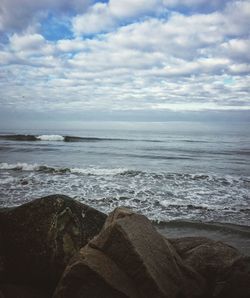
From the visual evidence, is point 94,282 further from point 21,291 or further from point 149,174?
point 149,174

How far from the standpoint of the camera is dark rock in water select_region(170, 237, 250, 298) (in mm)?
3930

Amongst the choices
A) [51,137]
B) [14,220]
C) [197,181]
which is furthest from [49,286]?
[51,137]

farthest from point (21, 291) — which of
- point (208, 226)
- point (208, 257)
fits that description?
point (208, 226)

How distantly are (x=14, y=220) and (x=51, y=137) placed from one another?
41.2m

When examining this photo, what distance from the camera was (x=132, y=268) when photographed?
366cm

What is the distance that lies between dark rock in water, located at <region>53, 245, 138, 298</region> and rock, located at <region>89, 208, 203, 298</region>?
13cm

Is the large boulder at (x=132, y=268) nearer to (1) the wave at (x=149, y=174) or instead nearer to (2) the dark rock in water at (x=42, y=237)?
(2) the dark rock in water at (x=42, y=237)

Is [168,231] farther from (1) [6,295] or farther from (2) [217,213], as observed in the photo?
(1) [6,295]

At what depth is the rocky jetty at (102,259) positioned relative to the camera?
3585 millimetres

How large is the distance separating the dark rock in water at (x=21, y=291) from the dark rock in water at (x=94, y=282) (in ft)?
2.60

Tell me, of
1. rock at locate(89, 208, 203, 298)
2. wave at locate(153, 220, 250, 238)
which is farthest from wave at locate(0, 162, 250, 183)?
rock at locate(89, 208, 203, 298)

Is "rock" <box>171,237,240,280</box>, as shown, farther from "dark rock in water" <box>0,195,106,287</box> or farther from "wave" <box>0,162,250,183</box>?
"wave" <box>0,162,250,183</box>

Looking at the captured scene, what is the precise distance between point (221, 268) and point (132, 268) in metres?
1.35

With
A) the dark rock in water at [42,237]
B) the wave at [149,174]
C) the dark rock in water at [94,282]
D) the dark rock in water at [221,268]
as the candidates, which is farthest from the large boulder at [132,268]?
the wave at [149,174]
